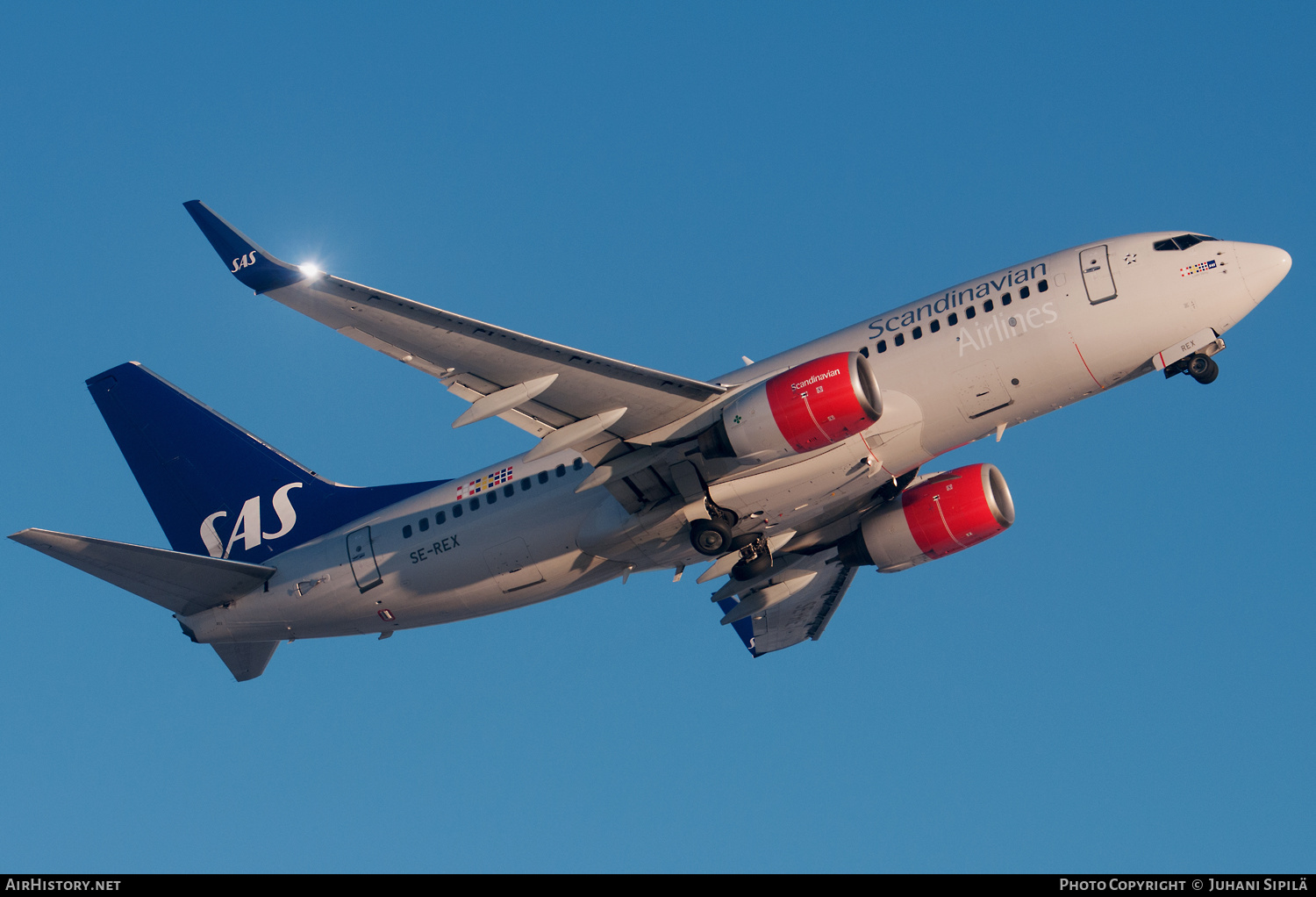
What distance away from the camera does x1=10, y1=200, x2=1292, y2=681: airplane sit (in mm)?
27344

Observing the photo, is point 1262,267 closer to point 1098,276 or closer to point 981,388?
point 1098,276

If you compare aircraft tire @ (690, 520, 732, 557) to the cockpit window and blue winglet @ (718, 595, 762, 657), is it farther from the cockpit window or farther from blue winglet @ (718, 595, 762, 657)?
the cockpit window

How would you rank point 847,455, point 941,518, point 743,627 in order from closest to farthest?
point 847,455
point 941,518
point 743,627

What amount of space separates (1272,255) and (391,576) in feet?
77.6

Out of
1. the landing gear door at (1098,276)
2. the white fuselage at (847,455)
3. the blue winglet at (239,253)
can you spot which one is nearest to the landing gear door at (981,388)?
the white fuselage at (847,455)

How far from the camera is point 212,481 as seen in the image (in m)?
37.4

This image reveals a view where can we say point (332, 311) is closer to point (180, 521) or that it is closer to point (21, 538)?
point (21, 538)

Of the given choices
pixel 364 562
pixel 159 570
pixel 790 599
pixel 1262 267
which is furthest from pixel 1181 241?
pixel 159 570

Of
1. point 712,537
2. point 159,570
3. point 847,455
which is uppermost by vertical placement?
point 847,455

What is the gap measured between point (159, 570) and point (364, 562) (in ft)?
17.5

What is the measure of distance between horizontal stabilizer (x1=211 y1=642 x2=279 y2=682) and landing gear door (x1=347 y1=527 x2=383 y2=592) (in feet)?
16.2

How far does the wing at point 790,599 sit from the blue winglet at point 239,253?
17040 millimetres

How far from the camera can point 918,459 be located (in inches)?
1189

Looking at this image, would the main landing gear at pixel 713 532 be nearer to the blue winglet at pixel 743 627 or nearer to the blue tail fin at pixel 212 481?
the blue winglet at pixel 743 627
